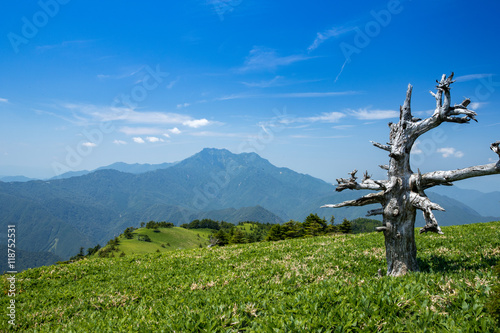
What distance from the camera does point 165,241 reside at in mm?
173375

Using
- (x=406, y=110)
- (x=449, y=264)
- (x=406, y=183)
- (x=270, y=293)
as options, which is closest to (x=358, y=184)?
(x=406, y=183)

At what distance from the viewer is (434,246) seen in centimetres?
1341

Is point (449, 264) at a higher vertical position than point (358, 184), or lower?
lower

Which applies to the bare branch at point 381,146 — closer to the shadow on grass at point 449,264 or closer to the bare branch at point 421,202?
the bare branch at point 421,202

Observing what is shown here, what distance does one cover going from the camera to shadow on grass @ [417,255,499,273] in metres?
8.59

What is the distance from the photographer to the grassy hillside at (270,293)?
5.33m

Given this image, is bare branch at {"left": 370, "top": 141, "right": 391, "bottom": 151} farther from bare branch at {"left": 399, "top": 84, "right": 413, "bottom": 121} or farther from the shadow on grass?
the shadow on grass

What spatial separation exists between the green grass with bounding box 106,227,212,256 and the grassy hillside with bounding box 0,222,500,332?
143 metres

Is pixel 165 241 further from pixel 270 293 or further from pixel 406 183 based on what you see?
pixel 406 183

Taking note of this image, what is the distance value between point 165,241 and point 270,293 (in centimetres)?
18135

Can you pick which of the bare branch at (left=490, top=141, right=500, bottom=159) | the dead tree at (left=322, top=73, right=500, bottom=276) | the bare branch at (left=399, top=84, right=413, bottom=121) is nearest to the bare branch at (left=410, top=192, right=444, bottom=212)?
the dead tree at (left=322, top=73, right=500, bottom=276)

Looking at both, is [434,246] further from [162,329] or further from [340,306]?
[162,329]

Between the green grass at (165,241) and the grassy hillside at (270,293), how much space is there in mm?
142705

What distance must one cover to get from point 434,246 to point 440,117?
820 cm
